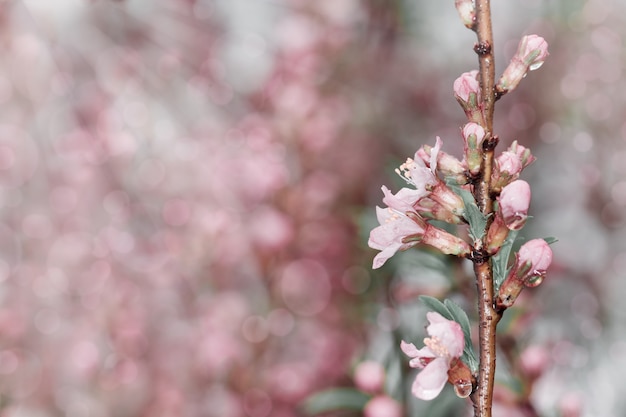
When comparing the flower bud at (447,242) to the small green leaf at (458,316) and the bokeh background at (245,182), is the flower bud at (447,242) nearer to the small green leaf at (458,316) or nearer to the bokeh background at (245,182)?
the small green leaf at (458,316)

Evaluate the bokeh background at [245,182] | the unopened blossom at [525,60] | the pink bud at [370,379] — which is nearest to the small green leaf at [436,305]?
the unopened blossom at [525,60]

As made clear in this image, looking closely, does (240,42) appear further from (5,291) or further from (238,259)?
(5,291)

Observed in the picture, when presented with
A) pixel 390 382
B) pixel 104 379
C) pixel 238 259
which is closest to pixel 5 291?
pixel 104 379

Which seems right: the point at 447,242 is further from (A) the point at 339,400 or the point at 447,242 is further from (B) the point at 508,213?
(A) the point at 339,400

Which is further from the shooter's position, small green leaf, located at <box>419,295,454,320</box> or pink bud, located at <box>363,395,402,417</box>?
pink bud, located at <box>363,395,402,417</box>

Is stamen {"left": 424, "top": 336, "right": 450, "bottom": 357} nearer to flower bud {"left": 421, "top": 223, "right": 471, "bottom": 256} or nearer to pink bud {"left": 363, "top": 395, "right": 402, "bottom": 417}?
flower bud {"left": 421, "top": 223, "right": 471, "bottom": 256}

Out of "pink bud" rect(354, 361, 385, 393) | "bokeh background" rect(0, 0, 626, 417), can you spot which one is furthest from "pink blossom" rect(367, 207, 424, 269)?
"bokeh background" rect(0, 0, 626, 417)

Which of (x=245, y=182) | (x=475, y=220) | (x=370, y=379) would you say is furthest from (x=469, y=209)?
(x=245, y=182)
